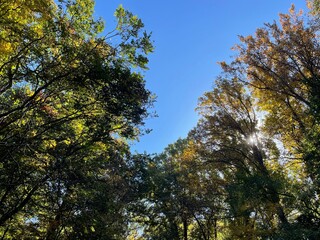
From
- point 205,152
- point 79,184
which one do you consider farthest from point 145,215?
point 79,184

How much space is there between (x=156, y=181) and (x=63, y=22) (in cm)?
1752

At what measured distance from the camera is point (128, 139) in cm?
891

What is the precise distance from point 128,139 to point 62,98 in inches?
104

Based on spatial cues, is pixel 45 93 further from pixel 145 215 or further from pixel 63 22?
pixel 145 215

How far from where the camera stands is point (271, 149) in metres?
15.5

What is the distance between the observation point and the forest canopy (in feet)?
21.4

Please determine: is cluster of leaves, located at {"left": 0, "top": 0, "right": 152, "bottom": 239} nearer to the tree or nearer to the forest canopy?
the forest canopy

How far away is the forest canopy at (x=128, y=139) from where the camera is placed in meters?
6.54

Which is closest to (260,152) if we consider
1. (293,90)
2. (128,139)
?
(293,90)

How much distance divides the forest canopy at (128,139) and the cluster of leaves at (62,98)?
0.04 m

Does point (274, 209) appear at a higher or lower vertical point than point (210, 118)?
lower

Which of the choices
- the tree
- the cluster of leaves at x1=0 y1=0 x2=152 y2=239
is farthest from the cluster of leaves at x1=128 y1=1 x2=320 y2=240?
the cluster of leaves at x1=0 y1=0 x2=152 y2=239

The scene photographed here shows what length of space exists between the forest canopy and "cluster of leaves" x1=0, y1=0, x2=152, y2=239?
35mm

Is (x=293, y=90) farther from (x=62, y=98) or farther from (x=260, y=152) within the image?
(x=62, y=98)
